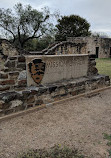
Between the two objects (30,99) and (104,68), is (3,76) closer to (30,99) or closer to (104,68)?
(30,99)

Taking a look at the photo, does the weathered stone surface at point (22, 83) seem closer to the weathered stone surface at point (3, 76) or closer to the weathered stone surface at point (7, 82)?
the weathered stone surface at point (7, 82)

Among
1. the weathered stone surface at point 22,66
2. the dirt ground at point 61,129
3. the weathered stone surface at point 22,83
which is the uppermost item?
the weathered stone surface at point 22,66

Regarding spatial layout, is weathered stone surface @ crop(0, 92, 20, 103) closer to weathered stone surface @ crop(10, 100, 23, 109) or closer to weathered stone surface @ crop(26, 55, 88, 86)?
weathered stone surface @ crop(10, 100, 23, 109)

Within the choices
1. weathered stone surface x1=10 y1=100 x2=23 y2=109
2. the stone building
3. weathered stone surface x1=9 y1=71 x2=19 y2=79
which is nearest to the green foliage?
weathered stone surface x1=10 y1=100 x2=23 y2=109

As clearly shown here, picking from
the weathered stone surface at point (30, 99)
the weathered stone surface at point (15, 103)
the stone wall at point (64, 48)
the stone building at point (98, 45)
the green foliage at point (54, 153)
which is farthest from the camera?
the stone building at point (98, 45)

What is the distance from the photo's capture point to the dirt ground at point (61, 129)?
2.03m

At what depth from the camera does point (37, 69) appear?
327cm

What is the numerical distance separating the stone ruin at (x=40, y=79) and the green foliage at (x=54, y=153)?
1206 mm

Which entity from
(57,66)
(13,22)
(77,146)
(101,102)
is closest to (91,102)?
(101,102)

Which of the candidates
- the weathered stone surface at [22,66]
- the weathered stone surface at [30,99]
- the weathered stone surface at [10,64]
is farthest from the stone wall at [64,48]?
the weathered stone surface at [30,99]

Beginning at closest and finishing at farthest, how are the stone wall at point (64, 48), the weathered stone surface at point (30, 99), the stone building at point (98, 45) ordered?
the weathered stone surface at point (30, 99) < the stone wall at point (64, 48) < the stone building at point (98, 45)

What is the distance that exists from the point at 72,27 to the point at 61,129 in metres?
26.8

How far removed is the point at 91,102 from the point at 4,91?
2325 millimetres

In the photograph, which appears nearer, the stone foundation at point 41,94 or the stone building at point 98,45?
the stone foundation at point 41,94
